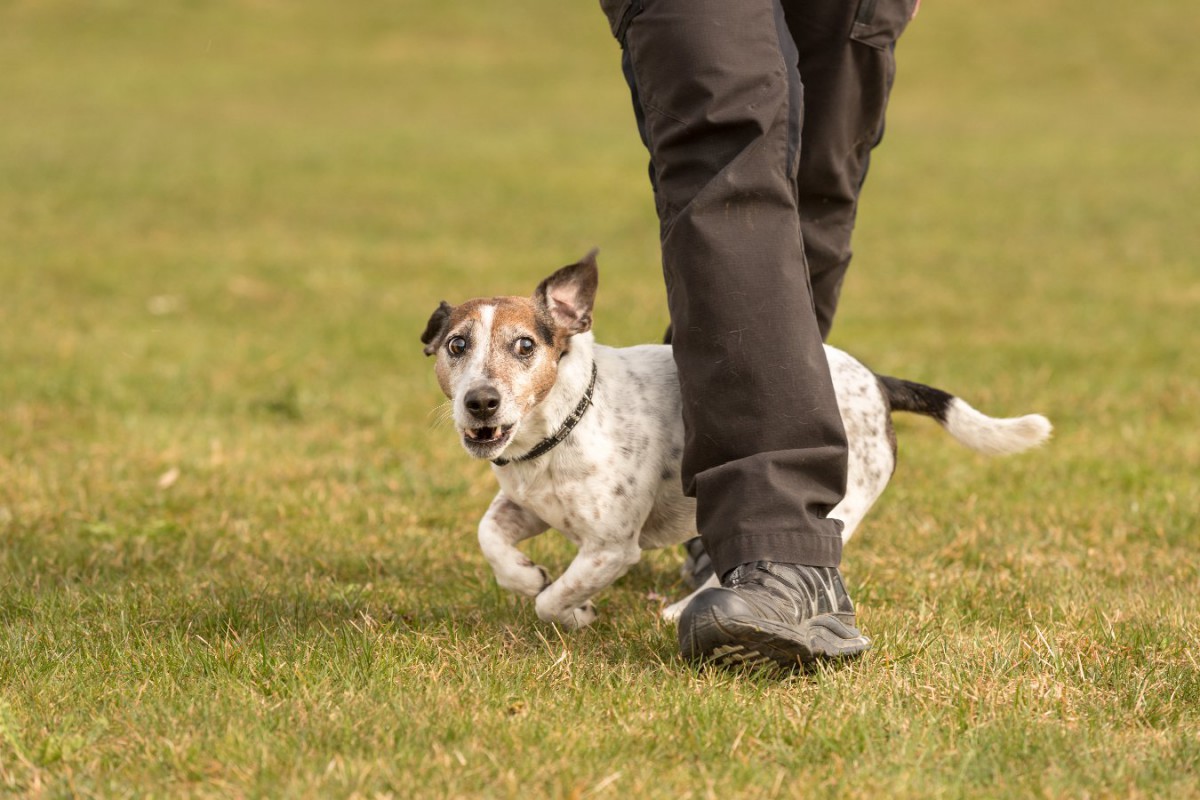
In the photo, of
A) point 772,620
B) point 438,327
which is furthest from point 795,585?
point 438,327

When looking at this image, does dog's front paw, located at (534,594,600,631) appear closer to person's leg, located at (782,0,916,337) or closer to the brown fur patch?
the brown fur patch

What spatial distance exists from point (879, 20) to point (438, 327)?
1518 mm

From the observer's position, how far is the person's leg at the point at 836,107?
13.4 feet

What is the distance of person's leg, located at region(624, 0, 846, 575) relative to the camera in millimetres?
3520

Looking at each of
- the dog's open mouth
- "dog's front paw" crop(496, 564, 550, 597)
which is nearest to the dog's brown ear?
the dog's open mouth

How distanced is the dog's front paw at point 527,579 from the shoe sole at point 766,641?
2.08 ft

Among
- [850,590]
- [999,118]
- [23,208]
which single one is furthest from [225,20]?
[850,590]

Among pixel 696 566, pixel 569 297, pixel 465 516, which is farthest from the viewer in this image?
pixel 465 516

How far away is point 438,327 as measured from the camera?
4062 millimetres

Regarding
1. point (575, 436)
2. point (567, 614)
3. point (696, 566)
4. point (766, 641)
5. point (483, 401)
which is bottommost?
point (696, 566)

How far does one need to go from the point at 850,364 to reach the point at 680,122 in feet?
3.38

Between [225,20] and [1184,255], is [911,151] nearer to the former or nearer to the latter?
[1184,255]

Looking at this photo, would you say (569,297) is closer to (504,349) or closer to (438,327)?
(504,349)

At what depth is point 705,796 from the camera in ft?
9.01
